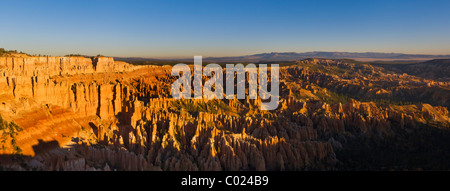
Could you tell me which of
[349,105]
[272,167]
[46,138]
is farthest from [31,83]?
[349,105]

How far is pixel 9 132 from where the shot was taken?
31.8 metres

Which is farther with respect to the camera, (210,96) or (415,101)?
(415,101)

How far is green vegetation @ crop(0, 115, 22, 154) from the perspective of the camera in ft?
100

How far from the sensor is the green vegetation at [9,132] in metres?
30.5

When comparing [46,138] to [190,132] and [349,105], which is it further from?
[349,105]

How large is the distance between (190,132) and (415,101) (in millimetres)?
102583

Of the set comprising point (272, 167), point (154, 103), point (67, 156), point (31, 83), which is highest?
point (31, 83)

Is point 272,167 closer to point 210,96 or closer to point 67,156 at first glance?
point 67,156

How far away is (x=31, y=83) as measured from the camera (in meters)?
39.6

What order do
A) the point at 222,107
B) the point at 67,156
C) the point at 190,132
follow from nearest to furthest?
the point at 67,156
the point at 190,132
the point at 222,107

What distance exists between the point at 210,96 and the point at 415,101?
284 ft
